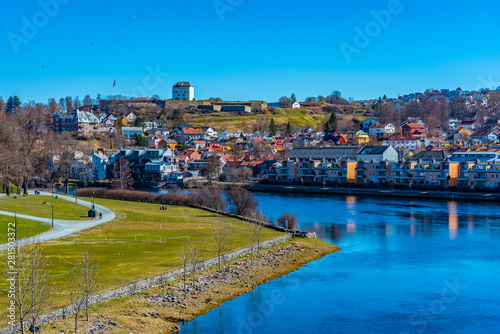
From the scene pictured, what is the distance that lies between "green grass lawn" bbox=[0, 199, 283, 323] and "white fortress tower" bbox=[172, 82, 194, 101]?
98.2m

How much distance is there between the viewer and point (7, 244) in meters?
21.0

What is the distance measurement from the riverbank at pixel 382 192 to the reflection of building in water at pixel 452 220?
12.6 ft

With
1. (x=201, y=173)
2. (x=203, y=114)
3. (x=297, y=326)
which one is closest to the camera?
(x=297, y=326)

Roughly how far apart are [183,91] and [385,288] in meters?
117

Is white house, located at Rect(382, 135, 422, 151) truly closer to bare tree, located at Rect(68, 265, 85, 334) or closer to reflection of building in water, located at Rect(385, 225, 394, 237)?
reflection of building in water, located at Rect(385, 225, 394, 237)

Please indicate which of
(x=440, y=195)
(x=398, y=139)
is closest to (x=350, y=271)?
(x=440, y=195)

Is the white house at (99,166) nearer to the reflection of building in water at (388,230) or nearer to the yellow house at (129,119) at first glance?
the yellow house at (129,119)

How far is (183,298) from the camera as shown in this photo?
59.8 feet

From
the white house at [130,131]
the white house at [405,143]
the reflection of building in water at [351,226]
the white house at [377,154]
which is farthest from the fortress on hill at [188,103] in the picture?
the reflection of building in water at [351,226]

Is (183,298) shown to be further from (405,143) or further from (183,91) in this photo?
(183,91)

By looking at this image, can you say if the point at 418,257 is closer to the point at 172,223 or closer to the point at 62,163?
the point at 172,223

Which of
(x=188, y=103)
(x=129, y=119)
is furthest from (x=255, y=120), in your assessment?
(x=129, y=119)

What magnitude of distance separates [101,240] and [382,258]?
1323 centimetres

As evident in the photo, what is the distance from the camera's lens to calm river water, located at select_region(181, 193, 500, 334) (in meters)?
17.1
